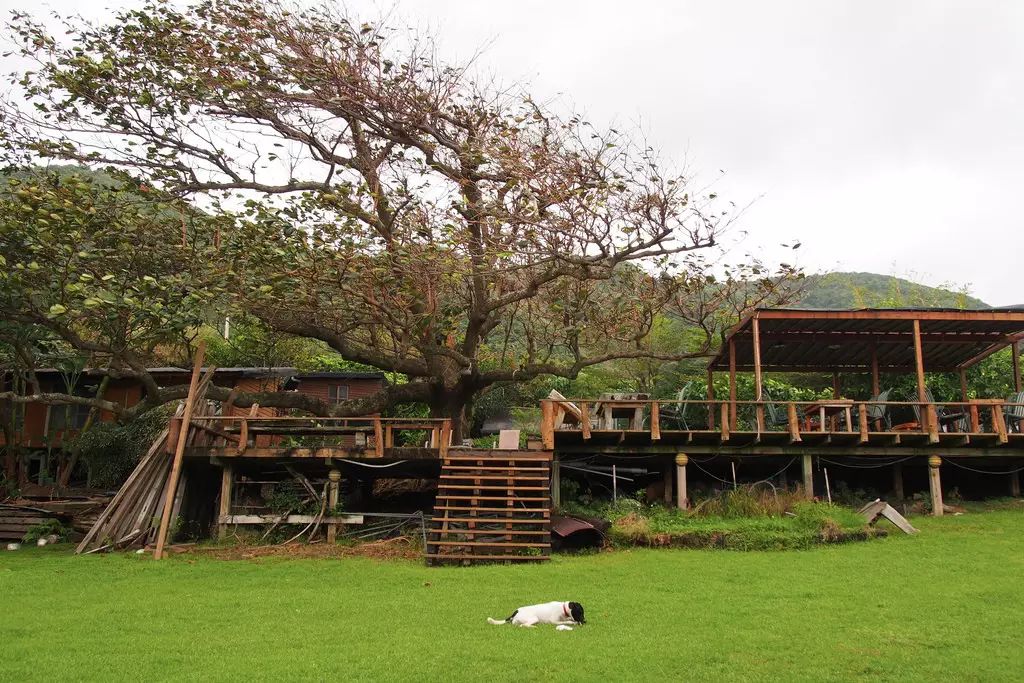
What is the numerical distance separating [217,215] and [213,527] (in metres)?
6.03

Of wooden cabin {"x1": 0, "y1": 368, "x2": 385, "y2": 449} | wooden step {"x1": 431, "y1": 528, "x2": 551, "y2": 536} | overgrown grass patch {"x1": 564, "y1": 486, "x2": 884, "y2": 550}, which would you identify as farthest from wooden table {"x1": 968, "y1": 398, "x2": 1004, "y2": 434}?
wooden cabin {"x1": 0, "y1": 368, "x2": 385, "y2": 449}

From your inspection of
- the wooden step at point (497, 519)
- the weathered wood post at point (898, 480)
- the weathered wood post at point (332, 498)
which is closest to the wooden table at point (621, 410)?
the wooden step at point (497, 519)

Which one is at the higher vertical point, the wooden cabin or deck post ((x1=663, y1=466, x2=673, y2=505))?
the wooden cabin

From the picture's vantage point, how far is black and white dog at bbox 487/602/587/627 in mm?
7977

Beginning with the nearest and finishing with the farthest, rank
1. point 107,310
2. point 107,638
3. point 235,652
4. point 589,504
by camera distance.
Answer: point 235,652, point 107,638, point 107,310, point 589,504

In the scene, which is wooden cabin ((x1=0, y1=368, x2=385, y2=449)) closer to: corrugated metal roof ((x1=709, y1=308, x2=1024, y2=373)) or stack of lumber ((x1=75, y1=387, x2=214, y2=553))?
stack of lumber ((x1=75, y1=387, x2=214, y2=553))

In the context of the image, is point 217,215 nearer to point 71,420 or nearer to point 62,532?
point 62,532

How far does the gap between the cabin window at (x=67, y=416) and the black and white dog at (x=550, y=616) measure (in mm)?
18669

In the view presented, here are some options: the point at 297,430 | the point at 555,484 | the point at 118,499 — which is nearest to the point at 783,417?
the point at 555,484

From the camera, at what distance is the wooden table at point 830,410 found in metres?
15.3

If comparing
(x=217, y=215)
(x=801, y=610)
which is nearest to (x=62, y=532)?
(x=217, y=215)

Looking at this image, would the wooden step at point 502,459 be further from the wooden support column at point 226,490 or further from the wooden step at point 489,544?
the wooden support column at point 226,490

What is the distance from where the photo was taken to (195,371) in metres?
14.3

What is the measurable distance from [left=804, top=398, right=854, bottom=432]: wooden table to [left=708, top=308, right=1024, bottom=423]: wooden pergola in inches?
46.6
